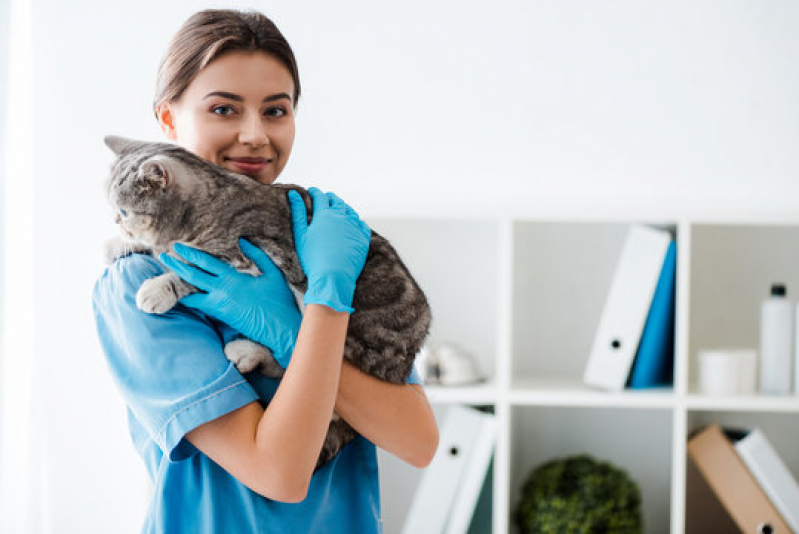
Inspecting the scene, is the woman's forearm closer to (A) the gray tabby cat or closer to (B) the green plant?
(A) the gray tabby cat

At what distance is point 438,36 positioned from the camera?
7.59 feet

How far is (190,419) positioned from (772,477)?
5.34 ft

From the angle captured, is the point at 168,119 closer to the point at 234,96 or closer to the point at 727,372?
the point at 234,96

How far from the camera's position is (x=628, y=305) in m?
1.92

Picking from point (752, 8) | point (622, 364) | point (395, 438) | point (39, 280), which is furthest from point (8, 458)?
point (752, 8)

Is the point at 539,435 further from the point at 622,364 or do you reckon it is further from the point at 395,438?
the point at 395,438

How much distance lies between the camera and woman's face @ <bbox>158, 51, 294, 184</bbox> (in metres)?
1.02

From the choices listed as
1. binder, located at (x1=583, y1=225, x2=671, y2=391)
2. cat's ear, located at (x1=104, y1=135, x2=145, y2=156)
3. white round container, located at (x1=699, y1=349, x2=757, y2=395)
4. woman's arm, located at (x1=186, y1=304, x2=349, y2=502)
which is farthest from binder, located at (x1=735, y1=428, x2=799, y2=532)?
cat's ear, located at (x1=104, y1=135, x2=145, y2=156)

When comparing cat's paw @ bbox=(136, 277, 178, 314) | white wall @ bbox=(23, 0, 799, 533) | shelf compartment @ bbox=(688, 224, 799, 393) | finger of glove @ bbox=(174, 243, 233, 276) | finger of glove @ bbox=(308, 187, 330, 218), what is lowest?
cat's paw @ bbox=(136, 277, 178, 314)

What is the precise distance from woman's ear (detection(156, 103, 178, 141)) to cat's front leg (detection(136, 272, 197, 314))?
27cm

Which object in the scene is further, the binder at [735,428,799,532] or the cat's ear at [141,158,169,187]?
the binder at [735,428,799,532]

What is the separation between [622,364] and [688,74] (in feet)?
3.26

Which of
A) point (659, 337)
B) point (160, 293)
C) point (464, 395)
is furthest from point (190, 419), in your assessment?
point (659, 337)

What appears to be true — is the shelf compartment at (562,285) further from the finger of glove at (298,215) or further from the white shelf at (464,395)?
the finger of glove at (298,215)
